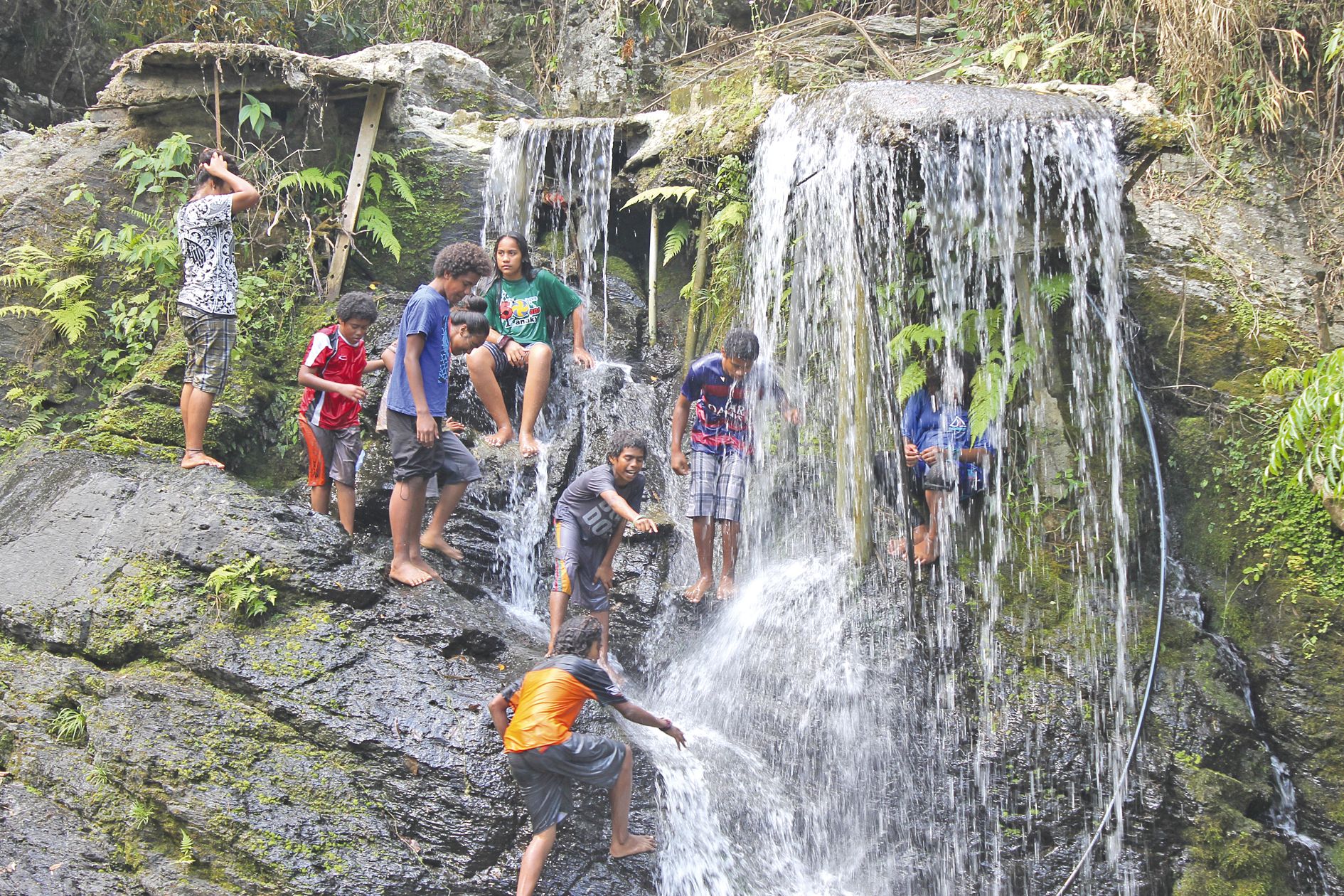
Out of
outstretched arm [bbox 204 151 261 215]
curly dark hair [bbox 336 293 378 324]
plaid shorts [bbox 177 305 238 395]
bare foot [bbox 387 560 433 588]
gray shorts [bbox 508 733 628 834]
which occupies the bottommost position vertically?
gray shorts [bbox 508 733 628 834]

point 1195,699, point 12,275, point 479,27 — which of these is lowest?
point 1195,699

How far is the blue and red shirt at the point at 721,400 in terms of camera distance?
6898mm

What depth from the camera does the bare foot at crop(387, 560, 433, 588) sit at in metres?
6.07

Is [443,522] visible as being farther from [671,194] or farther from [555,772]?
[671,194]

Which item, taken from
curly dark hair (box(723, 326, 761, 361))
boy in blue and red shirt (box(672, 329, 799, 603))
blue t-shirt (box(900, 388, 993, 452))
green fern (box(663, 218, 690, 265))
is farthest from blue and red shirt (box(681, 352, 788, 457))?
green fern (box(663, 218, 690, 265))

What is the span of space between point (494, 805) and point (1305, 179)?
795 centimetres

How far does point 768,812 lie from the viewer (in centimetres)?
596

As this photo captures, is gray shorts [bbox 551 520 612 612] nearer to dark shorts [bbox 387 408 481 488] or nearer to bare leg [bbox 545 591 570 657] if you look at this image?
bare leg [bbox 545 591 570 657]

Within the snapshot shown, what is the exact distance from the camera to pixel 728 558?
7156mm

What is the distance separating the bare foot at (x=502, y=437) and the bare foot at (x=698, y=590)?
1.75m

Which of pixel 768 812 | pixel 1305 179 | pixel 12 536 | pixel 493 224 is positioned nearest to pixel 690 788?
pixel 768 812

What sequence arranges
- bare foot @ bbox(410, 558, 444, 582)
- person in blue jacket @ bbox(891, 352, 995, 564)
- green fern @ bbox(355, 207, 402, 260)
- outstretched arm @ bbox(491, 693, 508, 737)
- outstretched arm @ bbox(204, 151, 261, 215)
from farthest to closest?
1. green fern @ bbox(355, 207, 402, 260)
2. person in blue jacket @ bbox(891, 352, 995, 564)
3. outstretched arm @ bbox(204, 151, 261, 215)
4. bare foot @ bbox(410, 558, 444, 582)
5. outstretched arm @ bbox(491, 693, 508, 737)

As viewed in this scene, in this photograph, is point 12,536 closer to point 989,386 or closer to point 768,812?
point 768,812

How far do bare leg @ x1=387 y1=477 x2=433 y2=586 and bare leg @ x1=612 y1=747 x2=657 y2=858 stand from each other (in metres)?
1.83
